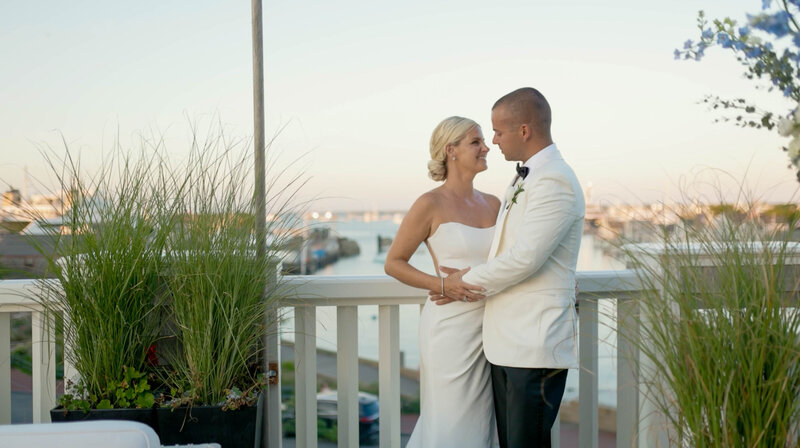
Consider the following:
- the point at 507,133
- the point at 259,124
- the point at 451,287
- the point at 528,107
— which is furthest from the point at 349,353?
the point at 528,107

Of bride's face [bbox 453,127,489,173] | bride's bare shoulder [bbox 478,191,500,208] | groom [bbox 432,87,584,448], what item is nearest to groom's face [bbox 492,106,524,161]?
groom [bbox 432,87,584,448]

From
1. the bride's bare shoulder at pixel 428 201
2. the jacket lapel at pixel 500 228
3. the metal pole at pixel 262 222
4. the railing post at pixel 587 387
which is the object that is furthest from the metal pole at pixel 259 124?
the railing post at pixel 587 387

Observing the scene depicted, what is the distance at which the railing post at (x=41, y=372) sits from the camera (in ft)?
9.09

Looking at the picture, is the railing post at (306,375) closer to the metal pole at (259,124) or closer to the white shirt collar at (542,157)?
the metal pole at (259,124)

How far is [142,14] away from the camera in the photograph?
3894 cm

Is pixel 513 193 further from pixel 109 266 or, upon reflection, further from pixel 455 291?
pixel 109 266

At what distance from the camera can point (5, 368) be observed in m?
2.79

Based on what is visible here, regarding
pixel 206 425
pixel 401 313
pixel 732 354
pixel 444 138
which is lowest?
pixel 401 313

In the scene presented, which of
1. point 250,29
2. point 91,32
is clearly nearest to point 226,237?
point 250,29

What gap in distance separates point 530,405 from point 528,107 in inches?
37.5

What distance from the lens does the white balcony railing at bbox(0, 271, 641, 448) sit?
2.79 m

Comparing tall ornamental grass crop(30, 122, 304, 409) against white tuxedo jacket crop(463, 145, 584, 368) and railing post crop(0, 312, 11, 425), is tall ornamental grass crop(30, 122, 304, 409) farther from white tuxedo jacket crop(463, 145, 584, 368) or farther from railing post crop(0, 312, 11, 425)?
white tuxedo jacket crop(463, 145, 584, 368)

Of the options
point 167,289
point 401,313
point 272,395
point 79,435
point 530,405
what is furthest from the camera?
point 401,313

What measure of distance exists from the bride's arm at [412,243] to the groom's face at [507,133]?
1.40 ft
